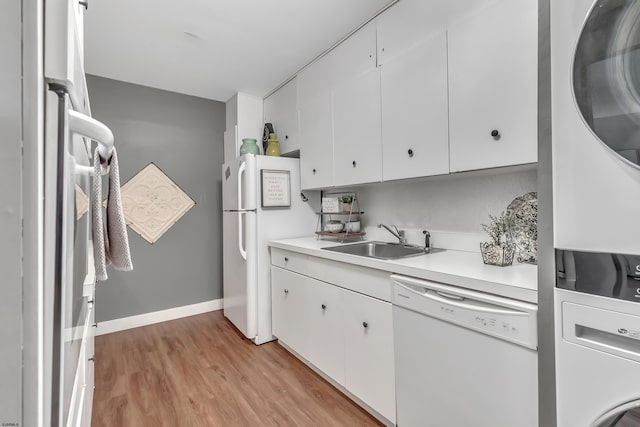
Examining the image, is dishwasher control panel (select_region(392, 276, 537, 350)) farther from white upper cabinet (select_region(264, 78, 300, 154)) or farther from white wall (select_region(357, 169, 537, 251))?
white upper cabinet (select_region(264, 78, 300, 154))

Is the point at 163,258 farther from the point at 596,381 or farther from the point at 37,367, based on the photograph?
the point at 596,381

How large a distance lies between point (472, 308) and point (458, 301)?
0.07 m

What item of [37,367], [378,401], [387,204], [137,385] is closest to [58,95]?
[37,367]

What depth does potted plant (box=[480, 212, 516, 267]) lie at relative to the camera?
136 cm

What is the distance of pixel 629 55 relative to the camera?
2.09 ft

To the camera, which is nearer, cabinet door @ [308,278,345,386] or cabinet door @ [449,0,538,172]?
cabinet door @ [449,0,538,172]

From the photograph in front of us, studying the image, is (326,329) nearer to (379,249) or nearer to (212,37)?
(379,249)

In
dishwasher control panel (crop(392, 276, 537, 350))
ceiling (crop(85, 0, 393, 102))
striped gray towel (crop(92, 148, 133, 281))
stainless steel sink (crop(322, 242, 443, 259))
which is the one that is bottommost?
dishwasher control panel (crop(392, 276, 537, 350))

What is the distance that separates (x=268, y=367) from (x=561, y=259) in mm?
2058

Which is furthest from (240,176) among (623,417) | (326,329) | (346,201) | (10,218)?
(623,417)

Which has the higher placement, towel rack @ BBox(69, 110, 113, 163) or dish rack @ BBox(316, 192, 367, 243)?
towel rack @ BBox(69, 110, 113, 163)

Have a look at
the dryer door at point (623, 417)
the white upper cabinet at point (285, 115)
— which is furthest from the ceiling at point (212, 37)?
the dryer door at point (623, 417)

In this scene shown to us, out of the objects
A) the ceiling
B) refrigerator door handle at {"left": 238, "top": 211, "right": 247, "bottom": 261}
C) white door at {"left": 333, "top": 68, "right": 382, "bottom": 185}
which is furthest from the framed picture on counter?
the ceiling

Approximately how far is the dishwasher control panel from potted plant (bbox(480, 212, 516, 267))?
314 millimetres
